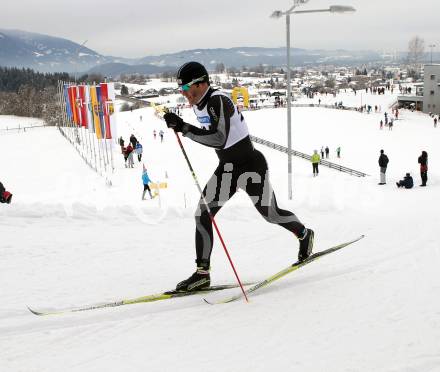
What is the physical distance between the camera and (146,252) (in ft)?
21.3

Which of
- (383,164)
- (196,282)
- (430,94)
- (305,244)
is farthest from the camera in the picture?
(430,94)

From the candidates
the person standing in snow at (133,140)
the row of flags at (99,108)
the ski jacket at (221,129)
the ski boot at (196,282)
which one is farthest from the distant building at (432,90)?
the ski boot at (196,282)

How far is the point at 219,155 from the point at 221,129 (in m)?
0.46

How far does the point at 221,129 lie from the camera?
13.7 ft

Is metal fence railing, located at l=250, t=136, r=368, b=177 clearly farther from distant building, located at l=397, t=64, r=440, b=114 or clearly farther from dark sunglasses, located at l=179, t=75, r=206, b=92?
distant building, located at l=397, t=64, r=440, b=114

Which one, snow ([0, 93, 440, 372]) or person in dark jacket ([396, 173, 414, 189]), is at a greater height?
snow ([0, 93, 440, 372])

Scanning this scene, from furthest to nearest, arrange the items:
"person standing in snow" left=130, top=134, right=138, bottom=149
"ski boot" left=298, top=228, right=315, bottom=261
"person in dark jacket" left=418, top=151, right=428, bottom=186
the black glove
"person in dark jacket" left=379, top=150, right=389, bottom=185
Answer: "person standing in snow" left=130, top=134, right=138, bottom=149 → "person in dark jacket" left=379, top=150, right=389, bottom=185 → "person in dark jacket" left=418, top=151, right=428, bottom=186 → "ski boot" left=298, top=228, right=315, bottom=261 → the black glove

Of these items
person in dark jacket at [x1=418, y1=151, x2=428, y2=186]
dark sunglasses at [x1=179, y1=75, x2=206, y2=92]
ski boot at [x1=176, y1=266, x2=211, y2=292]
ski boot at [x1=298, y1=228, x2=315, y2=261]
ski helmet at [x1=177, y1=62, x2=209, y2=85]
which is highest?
ski helmet at [x1=177, y1=62, x2=209, y2=85]

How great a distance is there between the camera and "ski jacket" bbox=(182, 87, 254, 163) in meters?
4.15

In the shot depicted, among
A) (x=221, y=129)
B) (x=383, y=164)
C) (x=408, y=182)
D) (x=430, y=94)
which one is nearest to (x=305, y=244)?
(x=221, y=129)

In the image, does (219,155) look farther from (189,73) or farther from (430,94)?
(430,94)

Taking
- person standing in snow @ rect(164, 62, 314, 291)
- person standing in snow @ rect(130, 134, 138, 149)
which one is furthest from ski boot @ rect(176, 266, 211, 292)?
person standing in snow @ rect(130, 134, 138, 149)

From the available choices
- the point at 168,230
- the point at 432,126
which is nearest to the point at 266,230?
the point at 168,230

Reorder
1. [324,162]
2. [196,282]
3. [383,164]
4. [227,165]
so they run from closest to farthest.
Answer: [227,165], [196,282], [383,164], [324,162]
